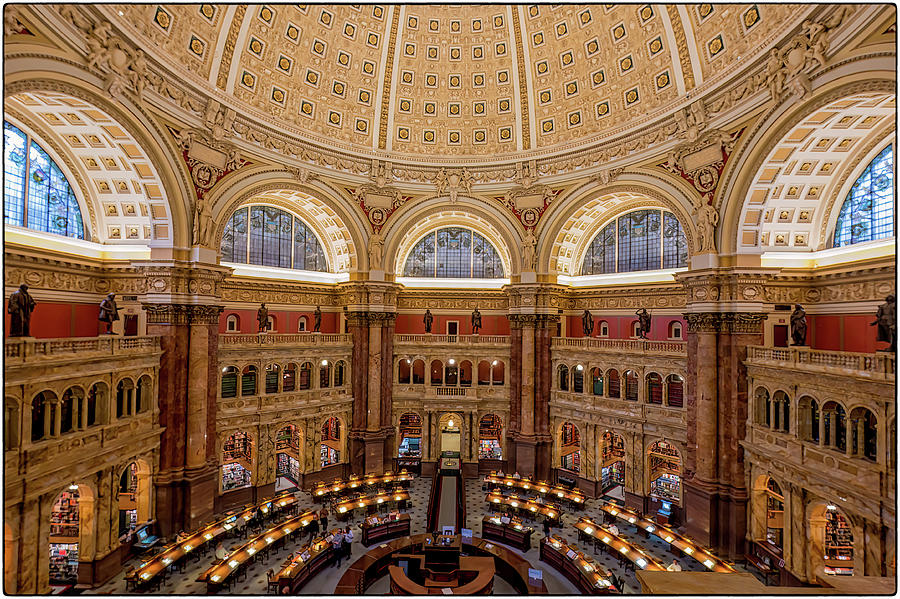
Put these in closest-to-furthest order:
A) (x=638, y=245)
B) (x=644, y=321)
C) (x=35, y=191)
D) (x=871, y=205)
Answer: (x=871, y=205) → (x=35, y=191) → (x=644, y=321) → (x=638, y=245)

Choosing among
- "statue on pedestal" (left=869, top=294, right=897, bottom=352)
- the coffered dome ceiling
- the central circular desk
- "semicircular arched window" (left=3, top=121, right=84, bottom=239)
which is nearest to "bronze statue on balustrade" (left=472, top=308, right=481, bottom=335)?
the coffered dome ceiling

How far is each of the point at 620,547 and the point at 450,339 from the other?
15.6 m

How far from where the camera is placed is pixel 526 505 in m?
24.3

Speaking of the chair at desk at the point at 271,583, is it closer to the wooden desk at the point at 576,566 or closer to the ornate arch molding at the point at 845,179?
the wooden desk at the point at 576,566

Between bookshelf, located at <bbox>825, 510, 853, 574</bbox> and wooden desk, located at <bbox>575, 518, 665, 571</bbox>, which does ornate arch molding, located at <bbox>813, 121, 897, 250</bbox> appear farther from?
wooden desk, located at <bbox>575, 518, 665, 571</bbox>

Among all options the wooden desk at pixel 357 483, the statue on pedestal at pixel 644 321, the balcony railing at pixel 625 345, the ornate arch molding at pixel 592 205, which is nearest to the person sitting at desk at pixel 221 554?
the wooden desk at pixel 357 483

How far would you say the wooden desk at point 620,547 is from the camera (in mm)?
18391

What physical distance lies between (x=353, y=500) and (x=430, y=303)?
14379mm

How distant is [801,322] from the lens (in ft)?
60.5

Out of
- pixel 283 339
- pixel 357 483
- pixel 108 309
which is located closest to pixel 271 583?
pixel 357 483

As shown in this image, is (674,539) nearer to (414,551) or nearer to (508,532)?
(508,532)

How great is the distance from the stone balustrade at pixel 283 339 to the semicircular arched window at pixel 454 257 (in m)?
7.85

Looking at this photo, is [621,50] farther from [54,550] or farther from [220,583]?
[54,550]

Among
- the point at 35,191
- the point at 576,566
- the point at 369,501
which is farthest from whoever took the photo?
the point at 369,501
